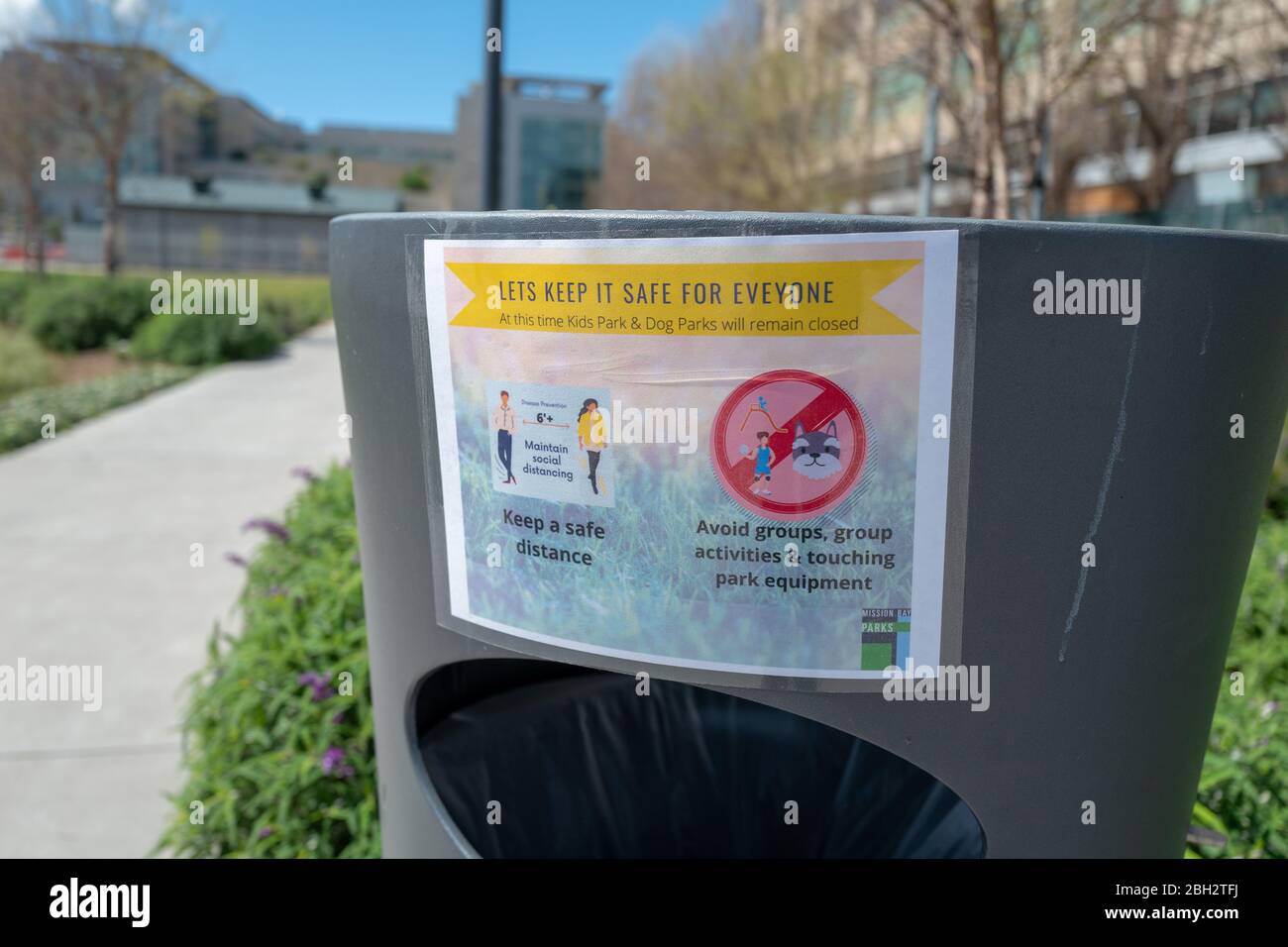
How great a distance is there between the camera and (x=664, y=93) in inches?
1059

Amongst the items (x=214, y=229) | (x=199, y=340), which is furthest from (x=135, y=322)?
(x=214, y=229)

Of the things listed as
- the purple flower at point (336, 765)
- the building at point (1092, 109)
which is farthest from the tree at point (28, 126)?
the purple flower at point (336, 765)

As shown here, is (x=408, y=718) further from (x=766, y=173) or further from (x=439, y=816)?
(x=766, y=173)

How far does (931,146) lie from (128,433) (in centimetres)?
1047

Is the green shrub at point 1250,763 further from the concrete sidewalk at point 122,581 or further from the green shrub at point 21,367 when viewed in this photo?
the green shrub at point 21,367

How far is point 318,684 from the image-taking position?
3197 mm

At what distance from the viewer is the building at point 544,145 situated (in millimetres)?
13844

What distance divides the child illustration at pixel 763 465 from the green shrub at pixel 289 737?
6.05 feet

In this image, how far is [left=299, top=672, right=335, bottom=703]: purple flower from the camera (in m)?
3.19

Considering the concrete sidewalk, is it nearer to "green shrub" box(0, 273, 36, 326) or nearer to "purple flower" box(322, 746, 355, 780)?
"purple flower" box(322, 746, 355, 780)

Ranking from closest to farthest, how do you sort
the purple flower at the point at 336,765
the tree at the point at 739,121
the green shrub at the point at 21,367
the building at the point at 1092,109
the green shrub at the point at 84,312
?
the purple flower at the point at 336,765, the building at the point at 1092,109, the green shrub at the point at 21,367, the green shrub at the point at 84,312, the tree at the point at 739,121

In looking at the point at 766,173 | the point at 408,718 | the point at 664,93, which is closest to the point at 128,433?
the point at 408,718

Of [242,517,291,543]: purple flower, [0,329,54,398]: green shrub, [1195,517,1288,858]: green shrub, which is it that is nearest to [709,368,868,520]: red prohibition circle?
[1195,517,1288,858]: green shrub

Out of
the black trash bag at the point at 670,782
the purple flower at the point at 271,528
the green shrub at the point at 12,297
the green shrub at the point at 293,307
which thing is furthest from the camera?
the green shrub at the point at 12,297
